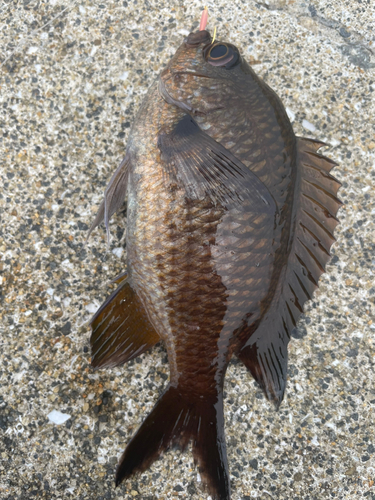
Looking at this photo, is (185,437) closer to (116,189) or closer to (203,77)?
(116,189)

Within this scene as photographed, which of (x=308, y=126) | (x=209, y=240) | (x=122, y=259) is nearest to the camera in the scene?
(x=209, y=240)

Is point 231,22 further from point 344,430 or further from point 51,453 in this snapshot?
point 51,453

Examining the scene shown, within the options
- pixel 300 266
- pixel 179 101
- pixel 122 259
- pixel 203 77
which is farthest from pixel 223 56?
pixel 122 259

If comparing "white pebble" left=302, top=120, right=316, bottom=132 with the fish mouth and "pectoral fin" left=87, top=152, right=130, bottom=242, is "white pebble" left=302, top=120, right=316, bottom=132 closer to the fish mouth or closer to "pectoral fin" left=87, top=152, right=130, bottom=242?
the fish mouth

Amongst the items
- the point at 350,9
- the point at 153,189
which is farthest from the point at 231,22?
the point at 153,189

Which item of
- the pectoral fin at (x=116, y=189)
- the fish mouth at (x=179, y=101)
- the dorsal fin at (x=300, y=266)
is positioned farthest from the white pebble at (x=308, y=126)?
the pectoral fin at (x=116, y=189)

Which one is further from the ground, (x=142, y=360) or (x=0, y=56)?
(x=0, y=56)
